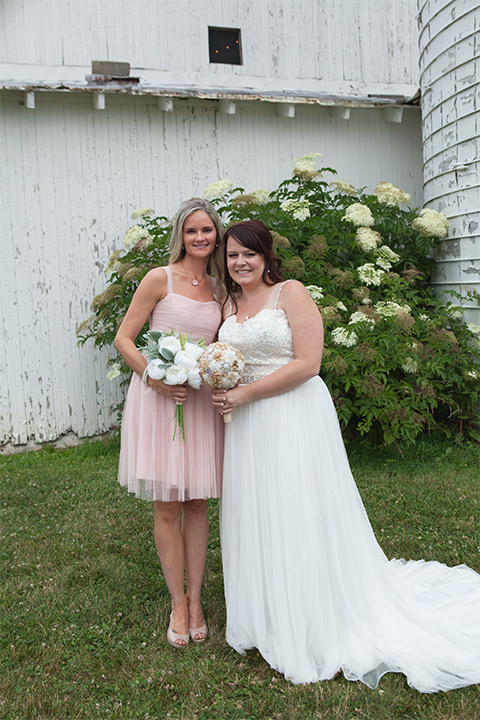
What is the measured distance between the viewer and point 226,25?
835 centimetres

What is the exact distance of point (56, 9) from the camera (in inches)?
299

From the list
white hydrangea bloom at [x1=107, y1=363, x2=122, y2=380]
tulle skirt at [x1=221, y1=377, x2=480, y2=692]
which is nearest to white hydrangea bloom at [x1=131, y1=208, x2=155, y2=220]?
white hydrangea bloom at [x1=107, y1=363, x2=122, y2=380]

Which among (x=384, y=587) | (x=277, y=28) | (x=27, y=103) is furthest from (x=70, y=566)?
(x=277, y=28)

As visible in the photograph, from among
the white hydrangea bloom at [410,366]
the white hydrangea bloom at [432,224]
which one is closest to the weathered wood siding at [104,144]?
the white hydrangea bloom at [432,224]

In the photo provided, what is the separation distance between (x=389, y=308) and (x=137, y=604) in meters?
3.70

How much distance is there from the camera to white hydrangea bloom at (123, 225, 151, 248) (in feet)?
23.3

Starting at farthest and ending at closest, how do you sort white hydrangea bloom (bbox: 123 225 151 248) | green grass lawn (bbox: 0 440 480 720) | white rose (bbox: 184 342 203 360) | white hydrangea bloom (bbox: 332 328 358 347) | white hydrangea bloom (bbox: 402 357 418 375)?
white hydrangea bloom (bbox: 123 225 151 248) < white hydrangea bloom (bbox: 402 357 418 375) < white hydrangea bloom (bbox: 332 328 358 347) < white rose (bbox: 184 342 203 360) < green grass lawn (bbox: 0 440 480 720)

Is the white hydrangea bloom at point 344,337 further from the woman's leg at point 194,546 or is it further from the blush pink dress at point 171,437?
the woman's leg at point 194,546

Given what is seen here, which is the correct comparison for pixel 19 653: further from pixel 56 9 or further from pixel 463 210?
pixel 56 9

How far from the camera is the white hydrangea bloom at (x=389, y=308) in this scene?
6.28 meters

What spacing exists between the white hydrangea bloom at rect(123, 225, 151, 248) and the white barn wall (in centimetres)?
65

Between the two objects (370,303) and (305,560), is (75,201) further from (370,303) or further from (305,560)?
(305,560)

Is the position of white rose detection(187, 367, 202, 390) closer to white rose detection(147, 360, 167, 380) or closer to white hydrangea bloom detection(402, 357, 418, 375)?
white rose detection(147, 360, 167, 380)

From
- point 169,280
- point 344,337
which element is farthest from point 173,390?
point 344,337
